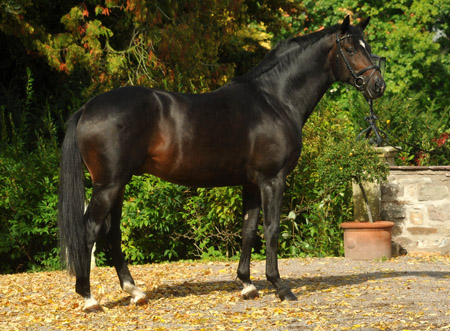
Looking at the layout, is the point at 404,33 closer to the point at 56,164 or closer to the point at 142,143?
the point at 56,164

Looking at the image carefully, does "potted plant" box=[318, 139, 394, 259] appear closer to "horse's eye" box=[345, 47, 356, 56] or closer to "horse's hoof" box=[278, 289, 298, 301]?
"horse's eye" box=[345, 47, 356, 56]

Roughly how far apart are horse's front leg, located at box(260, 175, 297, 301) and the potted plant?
313 centimetres

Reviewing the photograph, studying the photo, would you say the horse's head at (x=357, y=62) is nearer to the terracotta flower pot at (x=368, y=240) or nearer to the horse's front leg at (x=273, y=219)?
the horse's front leg at (x=273, y=219)

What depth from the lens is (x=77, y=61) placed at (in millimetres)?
11258

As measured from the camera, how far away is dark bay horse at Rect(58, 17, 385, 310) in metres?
5.35

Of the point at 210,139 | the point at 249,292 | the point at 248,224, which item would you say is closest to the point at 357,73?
the point at 210,139

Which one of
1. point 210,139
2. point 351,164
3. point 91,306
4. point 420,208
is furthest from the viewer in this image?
point 420,208

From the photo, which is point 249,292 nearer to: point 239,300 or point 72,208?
point 239,300

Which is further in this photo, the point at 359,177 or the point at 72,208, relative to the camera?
the point at 359,177

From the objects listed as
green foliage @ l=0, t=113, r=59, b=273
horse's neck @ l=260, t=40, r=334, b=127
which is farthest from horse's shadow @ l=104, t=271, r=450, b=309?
green foliage @ l=0, t=113, r=59, b=273

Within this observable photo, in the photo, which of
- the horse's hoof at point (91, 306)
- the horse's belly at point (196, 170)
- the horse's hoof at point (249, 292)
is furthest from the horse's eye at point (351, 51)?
the horse's hoof at point (91, 306)

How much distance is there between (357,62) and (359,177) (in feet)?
10.0

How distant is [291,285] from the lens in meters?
6.79

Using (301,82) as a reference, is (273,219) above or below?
below
